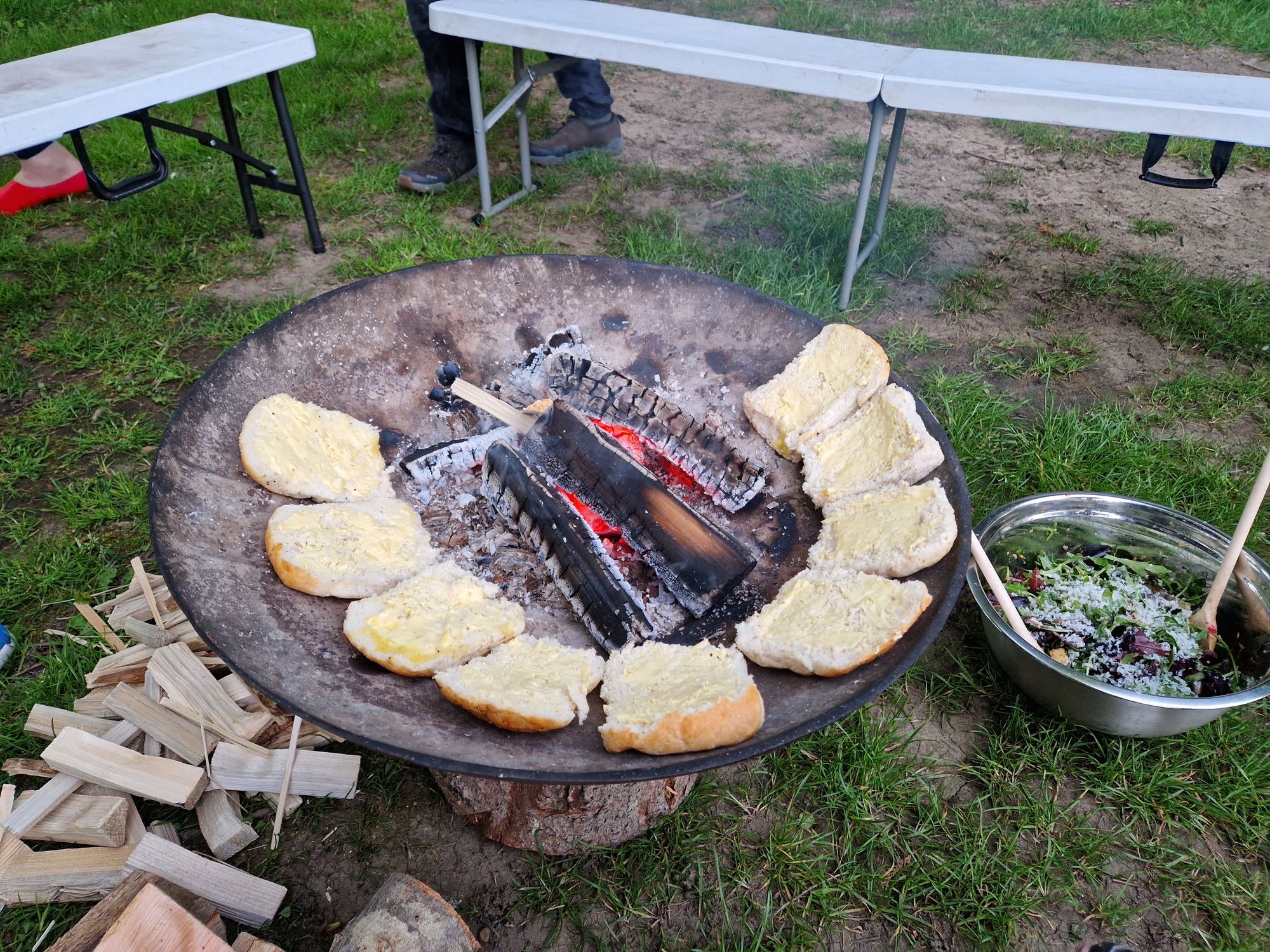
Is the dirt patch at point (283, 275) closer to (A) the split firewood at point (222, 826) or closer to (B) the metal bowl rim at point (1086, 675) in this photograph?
(A) the split firewood at point (222, 826)

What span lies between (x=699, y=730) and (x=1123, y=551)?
1.99 metres

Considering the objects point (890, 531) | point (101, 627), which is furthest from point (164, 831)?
point (890, 531)

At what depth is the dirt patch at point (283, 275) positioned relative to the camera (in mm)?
4520

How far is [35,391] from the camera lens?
380 centimetres

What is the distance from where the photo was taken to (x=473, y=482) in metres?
2.50

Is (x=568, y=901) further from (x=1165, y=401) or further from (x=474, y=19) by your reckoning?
(x=474, y=19)

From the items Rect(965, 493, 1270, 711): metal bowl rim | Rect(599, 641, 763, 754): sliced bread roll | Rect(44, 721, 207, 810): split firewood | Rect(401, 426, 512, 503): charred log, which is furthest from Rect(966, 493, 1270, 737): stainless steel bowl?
Rect(44, 721, 207, 810): split firewood

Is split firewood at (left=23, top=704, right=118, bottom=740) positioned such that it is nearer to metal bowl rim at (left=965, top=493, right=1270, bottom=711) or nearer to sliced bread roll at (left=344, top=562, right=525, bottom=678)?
sliced bread roll at (left=344, top=562, right=525, bottom=678)

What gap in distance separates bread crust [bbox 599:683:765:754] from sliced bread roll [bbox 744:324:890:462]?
3.56ft

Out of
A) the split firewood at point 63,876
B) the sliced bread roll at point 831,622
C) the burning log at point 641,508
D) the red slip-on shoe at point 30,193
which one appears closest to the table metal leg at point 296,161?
the red slip-on shoe at point 30,193

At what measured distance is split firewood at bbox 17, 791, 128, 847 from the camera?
2.13 meters

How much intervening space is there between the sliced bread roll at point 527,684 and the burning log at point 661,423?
2.43 feet

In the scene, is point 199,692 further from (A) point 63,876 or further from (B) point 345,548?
(B) point 345,548

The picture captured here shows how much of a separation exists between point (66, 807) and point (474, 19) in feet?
13.1
